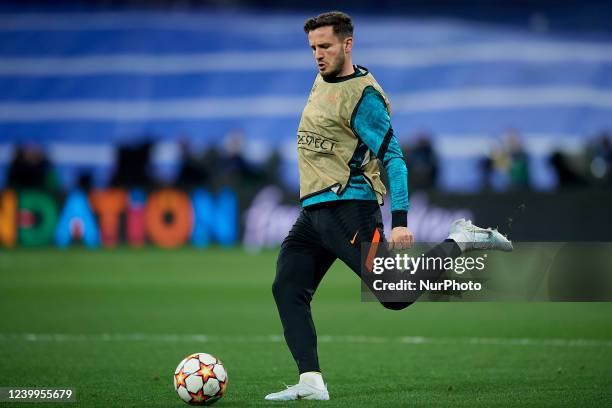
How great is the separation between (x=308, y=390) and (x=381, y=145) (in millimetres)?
1556

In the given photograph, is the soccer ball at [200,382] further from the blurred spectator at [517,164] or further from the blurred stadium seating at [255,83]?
the blurred stadium seating at [255,83]

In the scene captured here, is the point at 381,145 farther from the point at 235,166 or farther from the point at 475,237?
the point at 235,166

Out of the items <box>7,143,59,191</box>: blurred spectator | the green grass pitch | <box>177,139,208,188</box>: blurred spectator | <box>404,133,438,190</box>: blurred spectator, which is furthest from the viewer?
<box>177,139,208,188</box>: blurred spectator

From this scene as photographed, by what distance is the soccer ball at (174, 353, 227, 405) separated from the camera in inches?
278

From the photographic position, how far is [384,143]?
700 centimetres

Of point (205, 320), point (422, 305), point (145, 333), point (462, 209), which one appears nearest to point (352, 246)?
point (145, 333)

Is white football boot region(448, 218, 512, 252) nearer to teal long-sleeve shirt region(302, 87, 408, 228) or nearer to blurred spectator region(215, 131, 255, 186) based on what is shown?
teal long-sleeve shirt region(302, 87, 408, 228)

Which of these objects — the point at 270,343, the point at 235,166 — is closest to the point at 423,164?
the point at 235,166

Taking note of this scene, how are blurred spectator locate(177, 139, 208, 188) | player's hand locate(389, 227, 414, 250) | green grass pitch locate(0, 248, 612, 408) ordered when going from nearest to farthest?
player's hand locate(389, 227, 414, 250)
green grass pitch locate(0, 248, 612, 408)
blurred spectator locate(177, 139, 208, 188)

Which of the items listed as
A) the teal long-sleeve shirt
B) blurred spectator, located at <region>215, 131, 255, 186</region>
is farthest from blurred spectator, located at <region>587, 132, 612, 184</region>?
the teal long-sleeve shirt

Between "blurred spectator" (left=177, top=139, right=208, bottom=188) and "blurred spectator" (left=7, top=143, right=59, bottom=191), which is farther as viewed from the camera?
"blurred spectator" (left=177, top=139, right=208, bottom=188)

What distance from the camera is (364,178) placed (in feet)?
23.6

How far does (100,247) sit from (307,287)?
17007 mm

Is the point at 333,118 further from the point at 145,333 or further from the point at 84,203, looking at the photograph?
the point at 84,203
